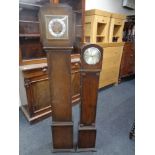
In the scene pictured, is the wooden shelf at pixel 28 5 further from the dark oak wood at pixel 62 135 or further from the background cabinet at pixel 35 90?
the dark oak wood at pixel 62 135

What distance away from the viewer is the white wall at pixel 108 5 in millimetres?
2624

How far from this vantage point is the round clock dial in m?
1.11

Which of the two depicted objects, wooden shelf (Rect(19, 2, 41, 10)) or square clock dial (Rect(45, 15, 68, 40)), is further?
wooden shelf (Rect(19, 2, 41, 10))

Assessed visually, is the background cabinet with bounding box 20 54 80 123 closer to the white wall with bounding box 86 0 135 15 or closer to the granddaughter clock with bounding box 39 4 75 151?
the granddaughter clock with bounding box 39 4 75 151

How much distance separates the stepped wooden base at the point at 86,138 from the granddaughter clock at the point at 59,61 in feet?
0.30

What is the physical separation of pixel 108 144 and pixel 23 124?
101 cm

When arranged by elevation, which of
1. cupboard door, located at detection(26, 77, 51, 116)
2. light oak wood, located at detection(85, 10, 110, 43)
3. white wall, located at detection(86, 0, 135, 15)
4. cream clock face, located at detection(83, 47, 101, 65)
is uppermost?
white wall, located at detection(86, 0, 135, 15)

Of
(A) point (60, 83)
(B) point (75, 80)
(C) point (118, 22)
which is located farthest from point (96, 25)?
(A) point (60, 83)

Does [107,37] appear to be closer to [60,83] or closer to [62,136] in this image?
[60,83]

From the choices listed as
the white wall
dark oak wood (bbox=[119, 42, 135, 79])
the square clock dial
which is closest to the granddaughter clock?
the square clock dial

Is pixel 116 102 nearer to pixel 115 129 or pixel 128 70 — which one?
pixel 115 129

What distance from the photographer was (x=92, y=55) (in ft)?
4.07
